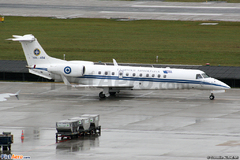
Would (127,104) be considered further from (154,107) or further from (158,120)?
(158,120)

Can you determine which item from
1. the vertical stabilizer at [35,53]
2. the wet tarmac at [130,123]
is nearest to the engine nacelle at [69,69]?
the vertical stabilizer at [35,53]

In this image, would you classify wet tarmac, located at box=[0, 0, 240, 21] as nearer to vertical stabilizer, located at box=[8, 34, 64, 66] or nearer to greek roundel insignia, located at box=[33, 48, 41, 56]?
vertical stabilizer, located at box=[8, 34, 64, 66]

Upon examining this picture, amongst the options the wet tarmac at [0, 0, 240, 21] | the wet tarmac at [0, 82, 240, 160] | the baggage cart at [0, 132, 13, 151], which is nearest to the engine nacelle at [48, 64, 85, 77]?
the wet tarmac at [0, 82, 240, 160]

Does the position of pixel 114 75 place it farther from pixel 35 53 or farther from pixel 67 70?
pixel 35 53

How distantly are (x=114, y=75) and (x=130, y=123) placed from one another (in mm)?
12507

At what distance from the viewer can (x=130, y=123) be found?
3328 centimetres

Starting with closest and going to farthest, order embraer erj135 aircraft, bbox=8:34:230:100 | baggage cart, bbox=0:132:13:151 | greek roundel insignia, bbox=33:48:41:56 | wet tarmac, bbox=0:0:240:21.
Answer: baggage cart, bbox=0:132:13:151 → embraer erj135 aircraft, bbox=8:34:230:100 → greek roundel insignia, bbox=33:48:41:56 → wet tarmac, bbox=0:0:240:21

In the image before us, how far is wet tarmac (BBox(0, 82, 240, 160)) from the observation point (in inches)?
1009

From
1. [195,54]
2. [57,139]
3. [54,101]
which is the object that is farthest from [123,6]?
[57,139]

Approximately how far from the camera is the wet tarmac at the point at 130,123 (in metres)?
25.6

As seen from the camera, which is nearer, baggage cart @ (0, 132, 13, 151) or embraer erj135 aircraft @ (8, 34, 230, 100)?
baggage cart @ (0, 132, 13, 151)

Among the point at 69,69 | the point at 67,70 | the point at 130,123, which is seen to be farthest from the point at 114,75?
the point at 130,123

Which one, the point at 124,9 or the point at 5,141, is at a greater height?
the point at 124,9

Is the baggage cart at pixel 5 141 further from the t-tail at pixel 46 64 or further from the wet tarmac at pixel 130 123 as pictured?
the t-tail at pixel 46 64
